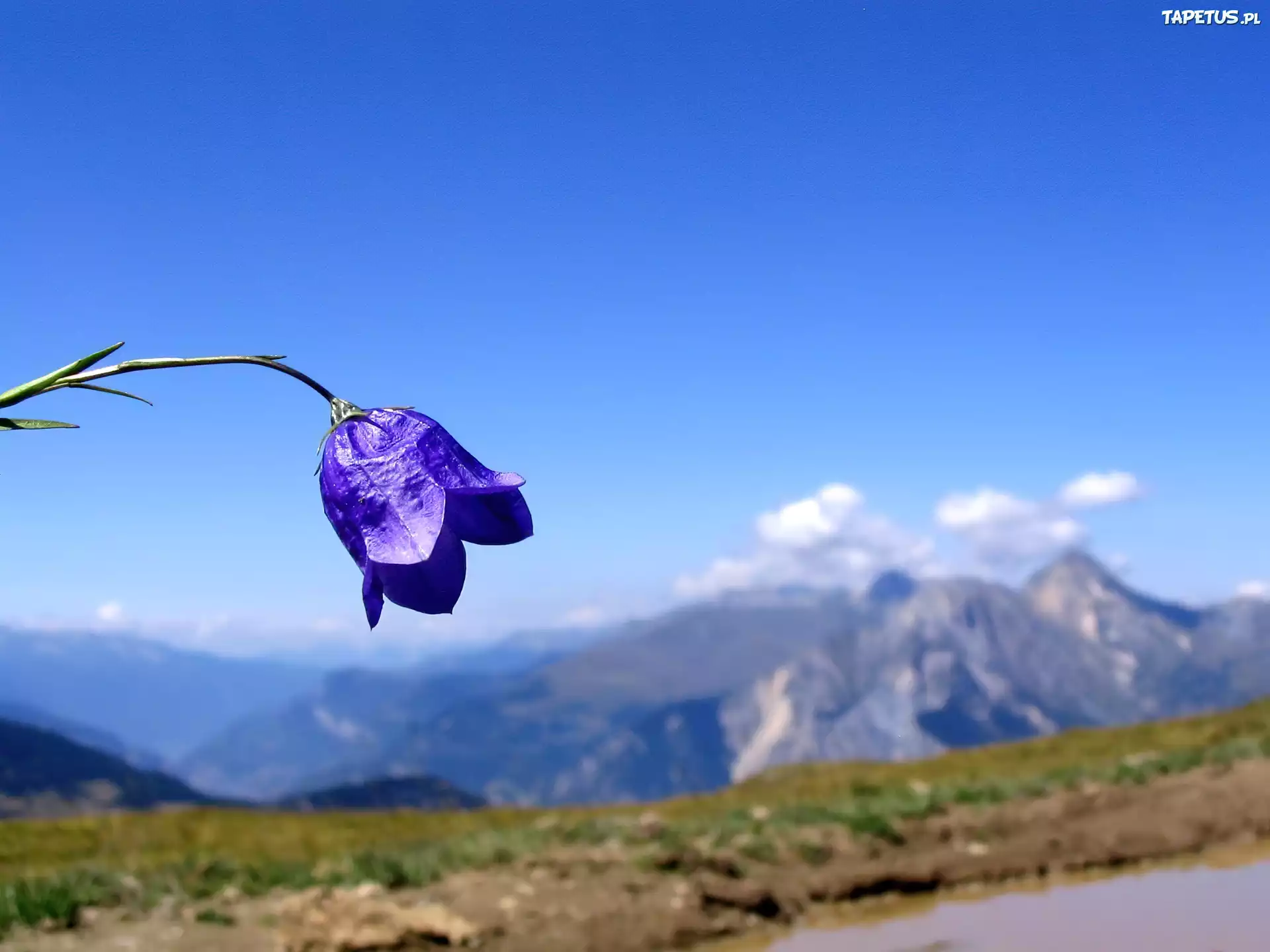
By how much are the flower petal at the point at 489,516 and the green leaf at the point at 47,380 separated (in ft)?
1.48

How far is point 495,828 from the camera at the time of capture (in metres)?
9.48

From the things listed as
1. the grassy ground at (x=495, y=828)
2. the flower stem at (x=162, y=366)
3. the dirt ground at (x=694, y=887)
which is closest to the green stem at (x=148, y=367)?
the flower stem at (x=162, y=366)

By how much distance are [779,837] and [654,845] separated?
925mm

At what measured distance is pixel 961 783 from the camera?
1010 centimetres

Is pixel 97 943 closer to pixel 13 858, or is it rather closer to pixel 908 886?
pixel 13 858

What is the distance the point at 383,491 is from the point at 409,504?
5 centimetres

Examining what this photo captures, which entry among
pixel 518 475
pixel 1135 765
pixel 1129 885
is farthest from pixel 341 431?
pixel 1135 765

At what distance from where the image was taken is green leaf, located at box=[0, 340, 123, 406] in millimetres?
1157

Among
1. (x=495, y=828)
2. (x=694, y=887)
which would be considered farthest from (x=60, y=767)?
(x=694, y=887)

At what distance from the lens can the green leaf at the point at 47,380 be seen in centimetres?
116

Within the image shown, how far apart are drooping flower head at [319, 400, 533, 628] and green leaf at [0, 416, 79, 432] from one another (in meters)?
0.38

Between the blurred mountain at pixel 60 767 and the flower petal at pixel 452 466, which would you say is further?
the blurred mountain at pixel 60 767

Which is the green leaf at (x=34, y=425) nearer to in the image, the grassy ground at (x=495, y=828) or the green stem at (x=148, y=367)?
the green stem at (x=148, y=367)

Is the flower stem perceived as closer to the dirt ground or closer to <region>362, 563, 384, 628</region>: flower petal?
<region>362, 563, 384, 628</region>: flower petal
